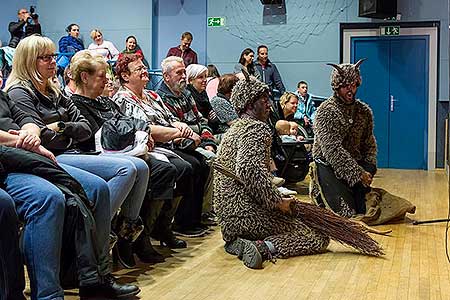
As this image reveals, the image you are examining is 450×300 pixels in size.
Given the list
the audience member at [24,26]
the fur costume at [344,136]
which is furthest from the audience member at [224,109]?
the audience member at [24,26]

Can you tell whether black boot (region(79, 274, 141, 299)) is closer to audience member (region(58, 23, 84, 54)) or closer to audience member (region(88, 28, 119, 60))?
audience member (region(88, 28, 119, 60))

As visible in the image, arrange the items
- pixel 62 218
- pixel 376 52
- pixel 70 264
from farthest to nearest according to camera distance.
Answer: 1. pixel 376 52
2. pixel 70 264
3. pixel 62 218

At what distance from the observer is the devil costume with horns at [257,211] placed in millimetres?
3629

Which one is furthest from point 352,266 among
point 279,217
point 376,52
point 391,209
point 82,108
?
point 376,52

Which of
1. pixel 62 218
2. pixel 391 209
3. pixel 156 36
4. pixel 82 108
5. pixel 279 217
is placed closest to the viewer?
pixel 62 218

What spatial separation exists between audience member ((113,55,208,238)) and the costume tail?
741 mm

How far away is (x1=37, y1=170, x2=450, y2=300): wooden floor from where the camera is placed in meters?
3.09

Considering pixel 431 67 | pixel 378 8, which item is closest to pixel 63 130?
pixel 378 8

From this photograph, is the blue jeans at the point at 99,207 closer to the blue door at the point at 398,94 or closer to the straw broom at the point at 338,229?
the straw broom at the point at 338,229

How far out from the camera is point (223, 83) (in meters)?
5.46

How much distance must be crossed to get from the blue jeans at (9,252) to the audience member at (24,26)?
8551mm

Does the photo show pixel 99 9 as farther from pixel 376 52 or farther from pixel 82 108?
pixel 82 108

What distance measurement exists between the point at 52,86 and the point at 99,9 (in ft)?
26.2

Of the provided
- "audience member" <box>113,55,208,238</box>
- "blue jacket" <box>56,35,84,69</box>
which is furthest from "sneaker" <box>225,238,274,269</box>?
"blue jacket" <box>56,35,84,69</box>
